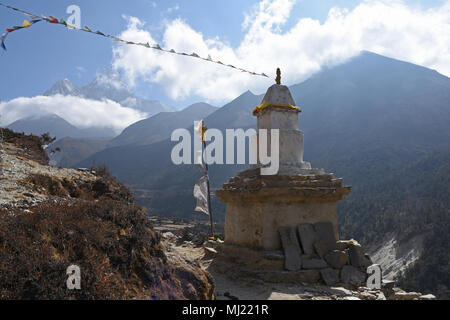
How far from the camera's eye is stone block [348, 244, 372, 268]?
653 centimetres

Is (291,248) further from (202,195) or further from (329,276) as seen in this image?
(202,195)

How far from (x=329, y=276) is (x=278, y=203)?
1.82 m

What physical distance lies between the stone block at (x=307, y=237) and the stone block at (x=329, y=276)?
19.6 inches

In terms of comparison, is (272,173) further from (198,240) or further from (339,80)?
(339,80)

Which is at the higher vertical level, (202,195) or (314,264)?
(202,195)

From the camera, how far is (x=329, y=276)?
6109 millimetres

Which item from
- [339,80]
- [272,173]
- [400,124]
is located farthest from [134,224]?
[339,80]

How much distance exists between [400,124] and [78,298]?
57173 mm

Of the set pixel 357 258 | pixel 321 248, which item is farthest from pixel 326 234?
pixel 357 258

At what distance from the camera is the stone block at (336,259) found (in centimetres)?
635

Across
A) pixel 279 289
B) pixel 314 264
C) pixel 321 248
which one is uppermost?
pixel 321 248

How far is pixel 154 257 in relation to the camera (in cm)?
327

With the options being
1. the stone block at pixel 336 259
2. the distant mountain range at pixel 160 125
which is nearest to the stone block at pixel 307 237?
the stone block at pixel 336 259

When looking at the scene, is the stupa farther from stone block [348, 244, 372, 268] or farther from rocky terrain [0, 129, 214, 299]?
rocky terrain [0, 129, 214, 299]
